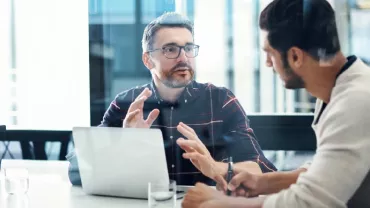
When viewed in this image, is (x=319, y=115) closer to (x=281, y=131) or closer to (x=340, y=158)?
(x=340, y=158)

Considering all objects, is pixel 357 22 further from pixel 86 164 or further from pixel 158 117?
pixel 86 164

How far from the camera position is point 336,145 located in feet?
4.61

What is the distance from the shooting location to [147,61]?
7.43 feet

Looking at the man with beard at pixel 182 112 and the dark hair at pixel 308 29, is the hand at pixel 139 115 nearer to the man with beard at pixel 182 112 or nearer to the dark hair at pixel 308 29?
the man with beard at pixel 182 112

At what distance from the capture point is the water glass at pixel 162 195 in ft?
5.94

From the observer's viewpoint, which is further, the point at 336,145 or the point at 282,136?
the point at 282,136

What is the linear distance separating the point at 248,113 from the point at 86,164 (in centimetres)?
67

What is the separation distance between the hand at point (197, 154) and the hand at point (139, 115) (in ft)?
0.40

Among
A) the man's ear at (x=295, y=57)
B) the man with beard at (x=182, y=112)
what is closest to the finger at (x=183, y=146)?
the man with beard at (x=182, y=112)

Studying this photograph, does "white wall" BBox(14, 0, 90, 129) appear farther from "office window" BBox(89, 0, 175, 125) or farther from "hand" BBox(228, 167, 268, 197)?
"hand" BBox(228, 167, 268, 197)

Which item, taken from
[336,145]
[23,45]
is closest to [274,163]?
[336,145]

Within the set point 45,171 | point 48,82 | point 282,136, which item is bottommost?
point 45,171

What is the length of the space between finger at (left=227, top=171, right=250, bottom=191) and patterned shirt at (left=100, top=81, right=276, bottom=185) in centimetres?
23

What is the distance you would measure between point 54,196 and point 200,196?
64 cm
